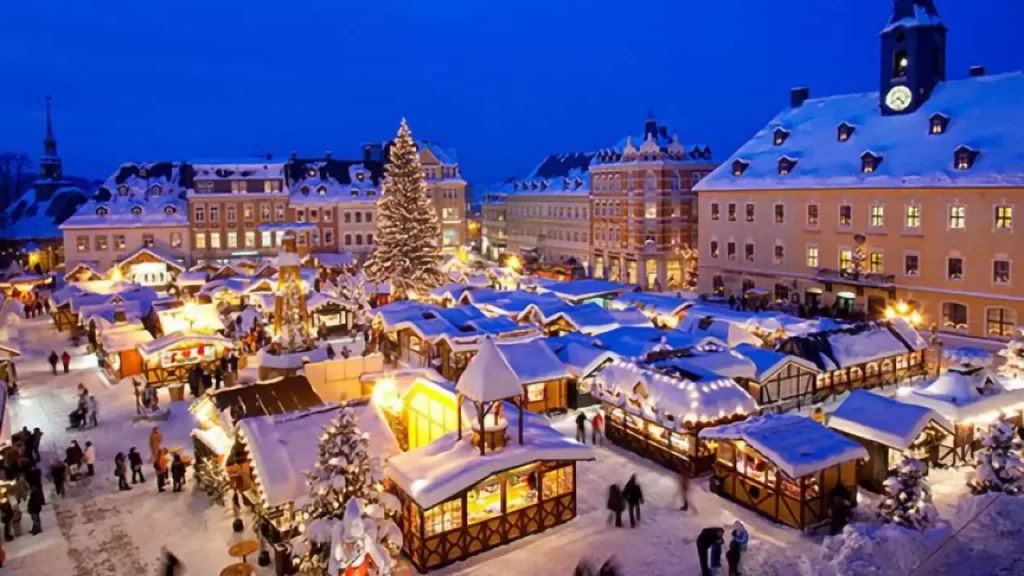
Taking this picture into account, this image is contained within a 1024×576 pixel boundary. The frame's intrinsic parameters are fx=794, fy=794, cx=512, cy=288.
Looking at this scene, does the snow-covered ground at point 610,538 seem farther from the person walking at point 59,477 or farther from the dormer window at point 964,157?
the dormer window at point 964,157

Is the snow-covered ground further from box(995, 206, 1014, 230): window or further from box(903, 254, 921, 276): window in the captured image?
box(903, 254, 921, 276): window

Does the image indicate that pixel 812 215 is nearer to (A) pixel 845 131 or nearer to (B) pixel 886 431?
(A) pixel 845 131

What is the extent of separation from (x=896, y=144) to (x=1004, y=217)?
726 centimetres

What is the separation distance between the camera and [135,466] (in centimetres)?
1939

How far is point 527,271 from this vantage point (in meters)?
62.7

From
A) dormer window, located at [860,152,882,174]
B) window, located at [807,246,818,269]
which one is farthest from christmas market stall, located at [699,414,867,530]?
window, located at [807,246,818,269]

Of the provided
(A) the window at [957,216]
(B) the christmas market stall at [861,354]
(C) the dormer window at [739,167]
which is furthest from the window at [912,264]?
(C) the dormer window at [739,167]

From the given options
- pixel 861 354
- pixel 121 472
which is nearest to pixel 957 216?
pixel 861 354

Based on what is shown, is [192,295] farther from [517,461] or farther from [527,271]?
[517,461]

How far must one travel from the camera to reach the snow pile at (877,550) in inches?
521

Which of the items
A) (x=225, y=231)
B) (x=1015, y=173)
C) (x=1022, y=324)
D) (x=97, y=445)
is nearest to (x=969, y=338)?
(x=1022, y=324)

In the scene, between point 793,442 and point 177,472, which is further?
point 177,472

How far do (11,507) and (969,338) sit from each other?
34.8 meters

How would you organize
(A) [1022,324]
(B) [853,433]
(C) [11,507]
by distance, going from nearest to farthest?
(C) [11,507], (B) [853,433], (A) [1022,324]
